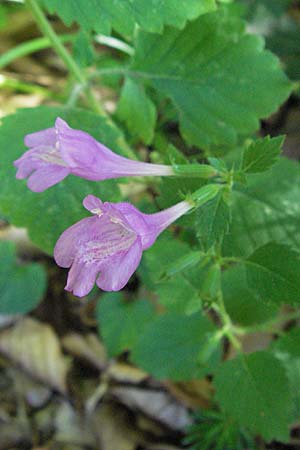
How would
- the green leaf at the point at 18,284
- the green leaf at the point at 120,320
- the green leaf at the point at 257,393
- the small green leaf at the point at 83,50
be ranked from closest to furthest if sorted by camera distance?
the green leaf at the point at 257,393 → the small green leaf at the point at 83,50 → the green leaf at the point at 120,320 → the green leaf at the point at 18,284

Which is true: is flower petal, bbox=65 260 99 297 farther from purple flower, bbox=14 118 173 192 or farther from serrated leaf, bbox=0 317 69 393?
serrated leaf, bbox=0 317 69 393

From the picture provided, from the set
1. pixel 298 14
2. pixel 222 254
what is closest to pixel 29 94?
pixel 298 14

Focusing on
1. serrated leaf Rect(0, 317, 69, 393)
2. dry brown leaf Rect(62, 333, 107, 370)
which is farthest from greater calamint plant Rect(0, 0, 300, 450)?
serrated leaf Rect(0, 317, 69, 393)

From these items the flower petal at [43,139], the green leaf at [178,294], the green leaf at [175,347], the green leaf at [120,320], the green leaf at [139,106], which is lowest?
the green leaf at [120,320]

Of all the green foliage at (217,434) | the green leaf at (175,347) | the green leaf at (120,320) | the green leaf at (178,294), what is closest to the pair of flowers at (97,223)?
the green leaf at (178,294)

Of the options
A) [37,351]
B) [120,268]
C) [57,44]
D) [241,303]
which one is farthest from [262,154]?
[37,351]

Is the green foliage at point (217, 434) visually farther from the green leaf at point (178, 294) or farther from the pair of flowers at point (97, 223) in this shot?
the pair of flowers at point (97, 223)

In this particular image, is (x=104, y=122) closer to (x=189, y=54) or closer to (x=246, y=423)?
(x=189, y=54)
